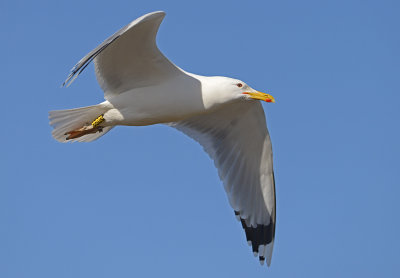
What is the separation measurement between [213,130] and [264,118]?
2.00ft

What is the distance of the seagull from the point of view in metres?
6.27

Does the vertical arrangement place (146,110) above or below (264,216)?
above

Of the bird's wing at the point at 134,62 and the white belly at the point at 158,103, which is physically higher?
the bird's wing at the point at 134,62

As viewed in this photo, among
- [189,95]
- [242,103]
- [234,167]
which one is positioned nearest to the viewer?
[189,95]

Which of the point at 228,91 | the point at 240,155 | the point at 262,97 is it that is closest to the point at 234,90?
the point at 228,91

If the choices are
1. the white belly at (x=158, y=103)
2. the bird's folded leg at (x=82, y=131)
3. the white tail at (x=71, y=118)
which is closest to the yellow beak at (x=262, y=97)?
the white belly at (x=158, y=103)

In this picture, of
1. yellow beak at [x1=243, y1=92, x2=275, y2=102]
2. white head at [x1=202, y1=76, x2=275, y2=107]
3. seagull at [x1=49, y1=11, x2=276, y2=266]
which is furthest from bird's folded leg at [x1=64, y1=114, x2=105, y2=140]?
yellow beak at [x1=243, y1=92, x2=275, y2=102]

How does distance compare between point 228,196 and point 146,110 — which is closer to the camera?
point 146,110

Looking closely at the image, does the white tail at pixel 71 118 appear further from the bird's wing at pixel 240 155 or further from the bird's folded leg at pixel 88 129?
the bird's wing at pixel 240 155

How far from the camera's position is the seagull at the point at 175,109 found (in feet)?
20.6

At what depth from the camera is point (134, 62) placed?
6371 mm

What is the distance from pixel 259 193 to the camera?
749cm

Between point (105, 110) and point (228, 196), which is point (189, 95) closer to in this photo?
point (105, 110)

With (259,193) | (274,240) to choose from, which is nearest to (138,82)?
(259,193)
